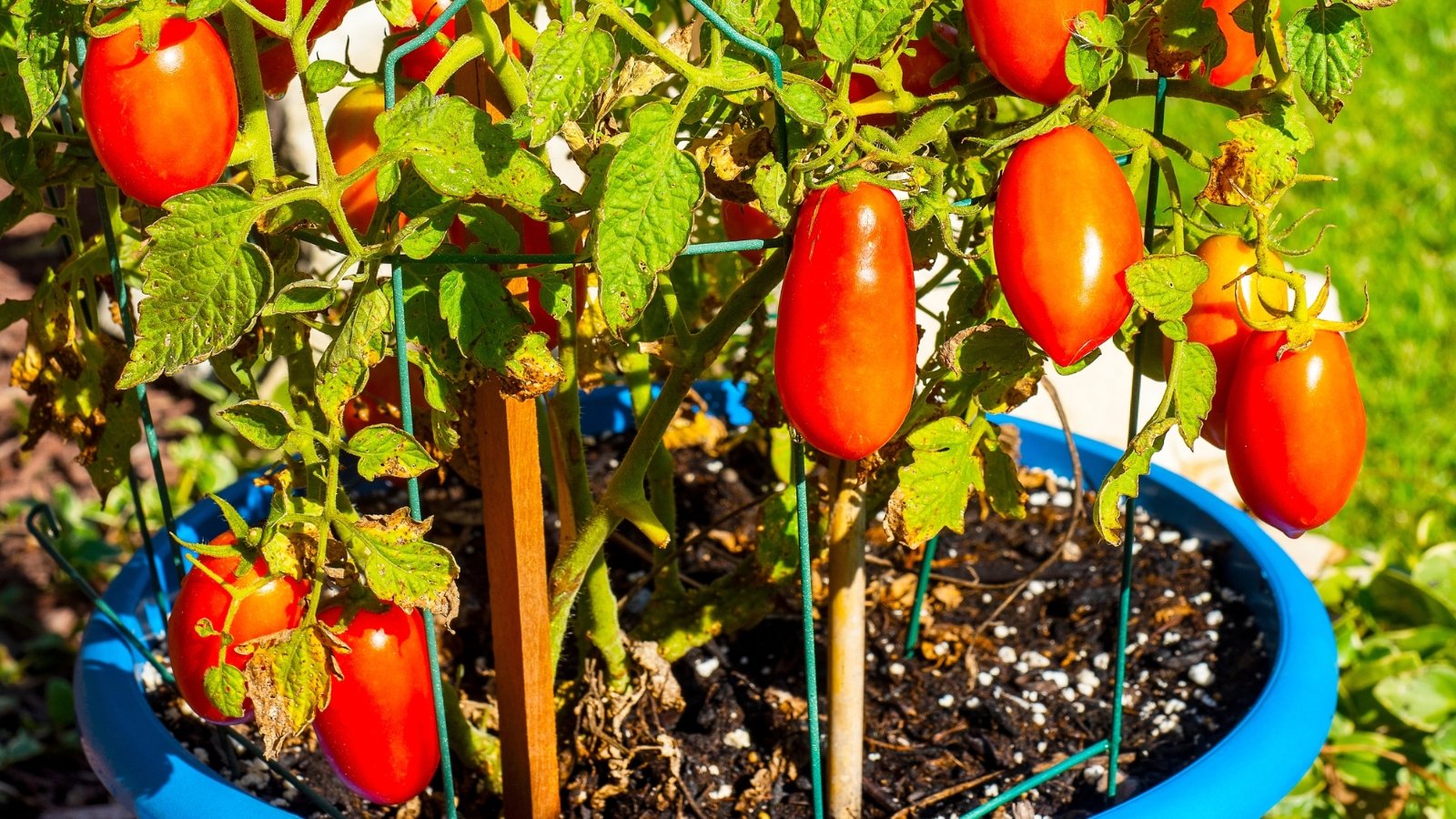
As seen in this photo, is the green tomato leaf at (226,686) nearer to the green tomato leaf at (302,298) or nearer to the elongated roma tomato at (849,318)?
the green tomato leaf at (302,298)

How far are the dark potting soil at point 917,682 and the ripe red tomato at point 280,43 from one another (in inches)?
20.4

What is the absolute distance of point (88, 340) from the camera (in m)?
1.07

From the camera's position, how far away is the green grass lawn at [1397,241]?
2.32 metres

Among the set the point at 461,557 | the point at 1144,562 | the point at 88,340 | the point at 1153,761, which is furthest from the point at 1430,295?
the point at 88,340

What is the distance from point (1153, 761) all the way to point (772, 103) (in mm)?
673

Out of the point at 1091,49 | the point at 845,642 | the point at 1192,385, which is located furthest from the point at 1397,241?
the point at 1091,49

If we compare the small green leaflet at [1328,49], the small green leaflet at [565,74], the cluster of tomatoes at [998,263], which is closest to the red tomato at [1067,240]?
the cluster of tomatoes at [998,263]

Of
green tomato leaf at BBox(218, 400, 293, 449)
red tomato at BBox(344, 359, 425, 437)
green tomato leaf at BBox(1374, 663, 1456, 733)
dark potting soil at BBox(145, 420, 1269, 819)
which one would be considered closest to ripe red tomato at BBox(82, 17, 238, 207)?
green tomato leaf at BBox(218, 400, 293, 449)

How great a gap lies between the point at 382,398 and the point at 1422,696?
1303mm

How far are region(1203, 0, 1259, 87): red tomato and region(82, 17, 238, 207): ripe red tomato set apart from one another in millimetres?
543

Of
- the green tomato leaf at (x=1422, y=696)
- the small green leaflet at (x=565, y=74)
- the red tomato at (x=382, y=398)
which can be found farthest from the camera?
the green tomato leaf at (x=1422, y=696)

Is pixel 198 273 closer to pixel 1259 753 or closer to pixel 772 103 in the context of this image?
pixel 772 103

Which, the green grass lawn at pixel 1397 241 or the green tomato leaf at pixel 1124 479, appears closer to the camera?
the green tomato leaf at pixel 1124 479

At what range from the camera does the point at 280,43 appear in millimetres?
860
